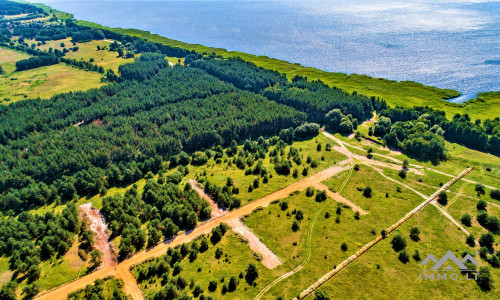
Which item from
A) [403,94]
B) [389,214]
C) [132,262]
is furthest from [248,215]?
[403,94]

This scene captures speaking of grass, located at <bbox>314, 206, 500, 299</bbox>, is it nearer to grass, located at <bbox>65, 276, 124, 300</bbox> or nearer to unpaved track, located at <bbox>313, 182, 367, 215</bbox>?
unpaved track, located at <bbox>313, 182, 367, 215</bbox>

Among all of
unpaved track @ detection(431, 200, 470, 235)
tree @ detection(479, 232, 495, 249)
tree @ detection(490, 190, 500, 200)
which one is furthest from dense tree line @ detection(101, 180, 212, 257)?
tree @ detection(490, 190, 500, 200)

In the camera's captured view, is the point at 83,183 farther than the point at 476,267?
Yes

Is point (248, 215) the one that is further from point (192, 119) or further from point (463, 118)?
point (463, 118)

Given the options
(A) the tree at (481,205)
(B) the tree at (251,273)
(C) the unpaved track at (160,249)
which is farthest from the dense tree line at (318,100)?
(B) the tree at (251,273)

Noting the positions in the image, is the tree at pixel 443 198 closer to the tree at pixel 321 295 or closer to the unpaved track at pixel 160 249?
the unpaved track at pixel 160 249
